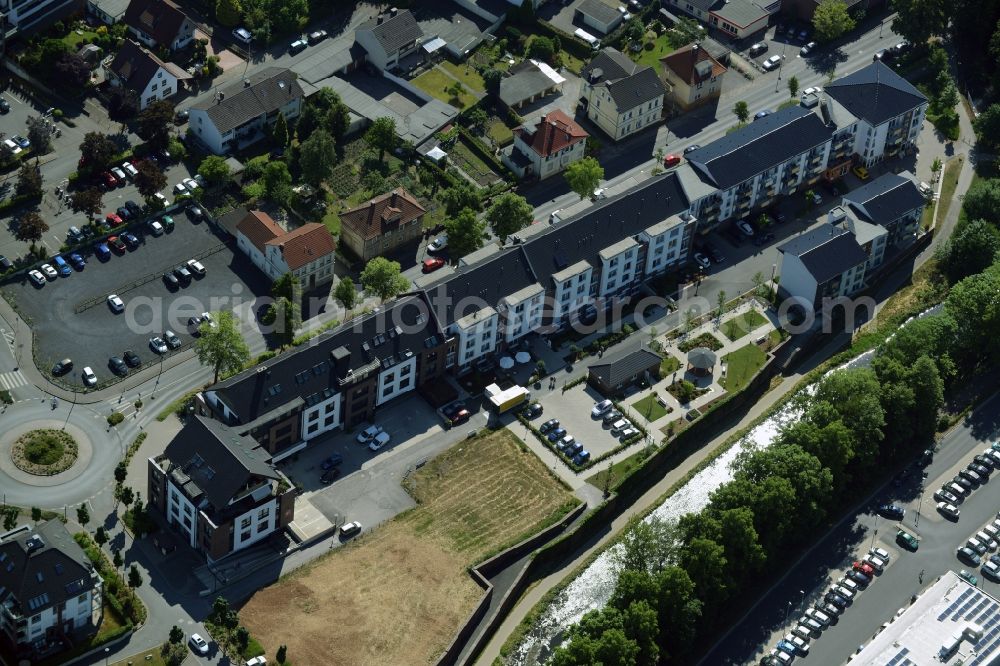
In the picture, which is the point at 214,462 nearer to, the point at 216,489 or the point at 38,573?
the point at 216,489

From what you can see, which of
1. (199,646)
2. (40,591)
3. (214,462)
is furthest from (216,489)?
(40,591)

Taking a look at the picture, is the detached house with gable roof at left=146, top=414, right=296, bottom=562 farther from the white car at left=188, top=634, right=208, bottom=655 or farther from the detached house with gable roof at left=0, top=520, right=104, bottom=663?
the detached house with gable roof at left=0, top=520, right=104, bottom=663

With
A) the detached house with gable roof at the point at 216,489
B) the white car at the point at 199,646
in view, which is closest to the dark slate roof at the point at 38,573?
the white car at the point at 199,646

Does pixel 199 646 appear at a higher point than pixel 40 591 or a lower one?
lower

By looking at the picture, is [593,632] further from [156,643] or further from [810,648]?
[156,643]

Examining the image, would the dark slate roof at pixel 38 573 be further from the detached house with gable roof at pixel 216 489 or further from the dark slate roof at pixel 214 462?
the dark slate roof at pixel 214 462

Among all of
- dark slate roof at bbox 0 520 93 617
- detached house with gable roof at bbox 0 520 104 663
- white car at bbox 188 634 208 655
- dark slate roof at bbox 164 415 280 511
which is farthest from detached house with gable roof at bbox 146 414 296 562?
dark slate roof at bbox 0 520 93 617

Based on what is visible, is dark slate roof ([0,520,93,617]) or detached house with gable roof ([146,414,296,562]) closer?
dark slate roof ([0,520,93,617])
